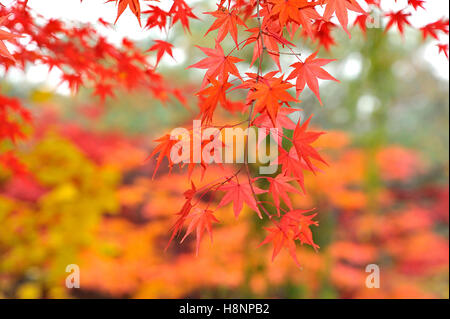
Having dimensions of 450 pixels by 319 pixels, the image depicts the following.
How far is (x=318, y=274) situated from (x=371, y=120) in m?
1.62

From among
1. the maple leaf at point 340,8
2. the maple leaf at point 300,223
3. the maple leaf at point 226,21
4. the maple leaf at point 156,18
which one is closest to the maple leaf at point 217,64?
the maple leaf at point 226,21

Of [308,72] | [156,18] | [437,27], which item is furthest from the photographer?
[437,27]

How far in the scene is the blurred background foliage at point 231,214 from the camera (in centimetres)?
327

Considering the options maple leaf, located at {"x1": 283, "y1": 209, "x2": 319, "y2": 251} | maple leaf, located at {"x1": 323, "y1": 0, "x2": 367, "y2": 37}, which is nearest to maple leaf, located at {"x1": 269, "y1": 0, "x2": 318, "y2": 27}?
maple leaf, located at {"x1": 323, "y1": 0, "x2": 367, "y2": 37}

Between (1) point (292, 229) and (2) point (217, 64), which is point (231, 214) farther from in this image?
(2) point (217, 64)

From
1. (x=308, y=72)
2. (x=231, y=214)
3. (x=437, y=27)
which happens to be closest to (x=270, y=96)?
(x=308, y=72)

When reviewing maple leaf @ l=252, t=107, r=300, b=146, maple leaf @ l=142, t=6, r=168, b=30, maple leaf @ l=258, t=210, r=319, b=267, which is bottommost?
maple leaf @ l=258, t=210, r=319, b=267

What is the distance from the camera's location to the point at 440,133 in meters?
4.49

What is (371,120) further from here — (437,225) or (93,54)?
(93,54)

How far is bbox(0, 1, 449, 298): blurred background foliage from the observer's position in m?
3.27

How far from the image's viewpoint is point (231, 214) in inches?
132

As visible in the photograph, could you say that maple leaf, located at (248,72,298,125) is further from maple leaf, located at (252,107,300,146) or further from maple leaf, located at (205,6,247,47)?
maple leaf, located at (205,6,247,47)

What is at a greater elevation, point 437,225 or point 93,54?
point 93,54
